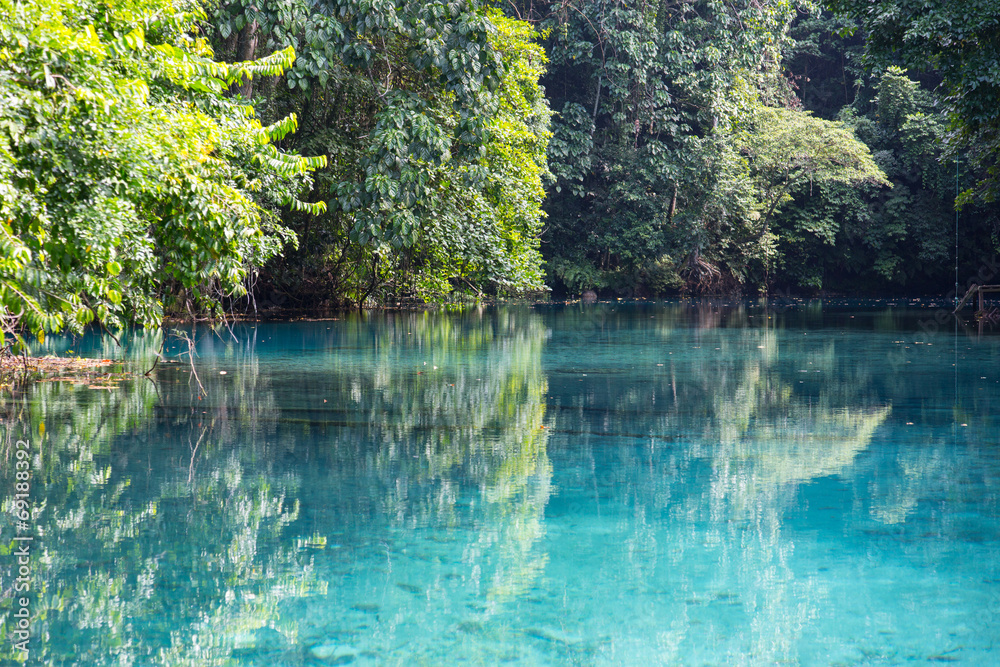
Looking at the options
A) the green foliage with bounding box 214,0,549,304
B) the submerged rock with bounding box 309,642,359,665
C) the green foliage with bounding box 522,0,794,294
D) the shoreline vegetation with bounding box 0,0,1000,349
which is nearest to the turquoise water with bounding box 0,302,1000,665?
the submerged rock with bounding box 309,642,359,665

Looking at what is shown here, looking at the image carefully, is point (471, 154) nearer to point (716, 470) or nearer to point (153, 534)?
point (716, 470)

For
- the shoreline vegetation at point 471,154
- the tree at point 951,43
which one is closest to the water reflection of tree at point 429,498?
the shoreline vegetation at point 471,154

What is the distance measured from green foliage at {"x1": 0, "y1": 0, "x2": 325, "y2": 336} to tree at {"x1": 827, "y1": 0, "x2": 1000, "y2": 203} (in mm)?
9818

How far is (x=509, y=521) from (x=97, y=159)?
10.0ft

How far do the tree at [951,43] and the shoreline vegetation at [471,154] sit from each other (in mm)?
37

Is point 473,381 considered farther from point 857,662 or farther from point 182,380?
point 857,662

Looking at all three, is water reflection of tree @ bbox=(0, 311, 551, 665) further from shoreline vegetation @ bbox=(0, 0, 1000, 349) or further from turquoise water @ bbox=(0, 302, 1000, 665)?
shoreline vegetation @ bbox=(0, 0, 1000, 349)

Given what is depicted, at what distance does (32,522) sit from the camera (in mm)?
4508

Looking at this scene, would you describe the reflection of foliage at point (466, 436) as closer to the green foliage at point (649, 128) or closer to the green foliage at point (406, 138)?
the green foliage at point (406, 138)

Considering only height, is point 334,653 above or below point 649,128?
below

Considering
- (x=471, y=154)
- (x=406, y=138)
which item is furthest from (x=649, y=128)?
(x=406, y=138)

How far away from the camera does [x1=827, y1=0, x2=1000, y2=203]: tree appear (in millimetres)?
12773

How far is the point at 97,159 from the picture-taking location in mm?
5418

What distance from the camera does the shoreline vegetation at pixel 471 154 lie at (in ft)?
18.0
